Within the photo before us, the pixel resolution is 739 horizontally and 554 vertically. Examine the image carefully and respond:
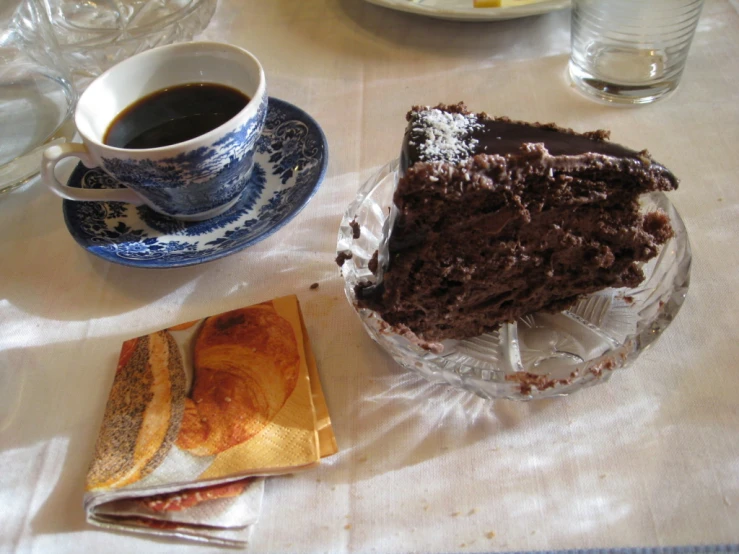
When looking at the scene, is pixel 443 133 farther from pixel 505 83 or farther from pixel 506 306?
pixel 505 83

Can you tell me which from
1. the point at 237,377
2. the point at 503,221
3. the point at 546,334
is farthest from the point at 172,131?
the point at 546,334

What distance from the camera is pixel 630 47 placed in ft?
3.71

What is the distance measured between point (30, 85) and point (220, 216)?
61cm

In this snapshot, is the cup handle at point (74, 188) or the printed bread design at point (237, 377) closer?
the printed bread design at point (237, 377)

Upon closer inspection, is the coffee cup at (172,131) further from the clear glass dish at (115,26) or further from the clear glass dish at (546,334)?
the clear glass dish at (115,26)

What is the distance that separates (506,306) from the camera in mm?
824

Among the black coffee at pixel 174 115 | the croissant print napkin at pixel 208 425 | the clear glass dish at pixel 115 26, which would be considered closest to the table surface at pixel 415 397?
the croissant print napkin at pixel 208 425

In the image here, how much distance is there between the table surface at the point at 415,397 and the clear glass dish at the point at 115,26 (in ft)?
1.20

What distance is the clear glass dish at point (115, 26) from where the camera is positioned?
1.29 meters

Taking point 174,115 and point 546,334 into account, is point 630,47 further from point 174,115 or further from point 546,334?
point 174,115

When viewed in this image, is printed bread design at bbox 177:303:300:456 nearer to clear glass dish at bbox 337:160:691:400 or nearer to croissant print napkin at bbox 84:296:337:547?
croissant print napkin at bbox 84:296:337:547

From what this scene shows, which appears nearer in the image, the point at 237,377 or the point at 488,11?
the point at 237,377

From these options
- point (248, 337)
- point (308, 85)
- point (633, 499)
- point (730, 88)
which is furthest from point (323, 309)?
point (730, 88)

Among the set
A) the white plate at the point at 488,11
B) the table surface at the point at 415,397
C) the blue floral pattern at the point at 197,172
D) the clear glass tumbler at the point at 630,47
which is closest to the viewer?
the table surface at the point at 415,397
